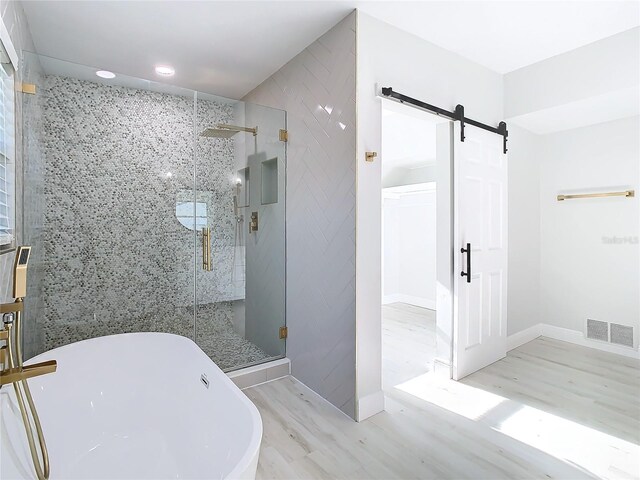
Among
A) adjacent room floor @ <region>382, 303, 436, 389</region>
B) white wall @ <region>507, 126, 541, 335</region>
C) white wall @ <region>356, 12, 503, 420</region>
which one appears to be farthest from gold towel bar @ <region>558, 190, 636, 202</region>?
white wall @ <region>356, 12, 503, 420</region>

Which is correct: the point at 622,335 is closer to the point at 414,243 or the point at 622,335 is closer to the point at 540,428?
the point at 540,428

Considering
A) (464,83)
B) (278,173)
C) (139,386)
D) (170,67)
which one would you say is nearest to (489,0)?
(464,83)

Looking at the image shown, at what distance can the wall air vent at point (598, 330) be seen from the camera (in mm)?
3525

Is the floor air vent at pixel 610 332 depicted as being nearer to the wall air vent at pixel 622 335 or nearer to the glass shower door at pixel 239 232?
the wall air vent at pixel 622 335

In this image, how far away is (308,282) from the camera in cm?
276

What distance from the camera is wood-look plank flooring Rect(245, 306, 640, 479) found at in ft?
6.01

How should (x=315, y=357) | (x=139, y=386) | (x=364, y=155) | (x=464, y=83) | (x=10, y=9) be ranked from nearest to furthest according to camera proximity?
(x=10, y=9), (x=139, y=386), (x=364, y=155), (x=315, y=357), (x=464, y=83)

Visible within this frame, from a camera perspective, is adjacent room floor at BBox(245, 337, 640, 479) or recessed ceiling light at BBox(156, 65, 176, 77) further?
recessed ceiling light at BBox(156, 65, 176, 77)

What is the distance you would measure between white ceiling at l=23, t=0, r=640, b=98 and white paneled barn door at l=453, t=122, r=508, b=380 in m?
0.70

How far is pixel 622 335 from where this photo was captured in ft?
11.2

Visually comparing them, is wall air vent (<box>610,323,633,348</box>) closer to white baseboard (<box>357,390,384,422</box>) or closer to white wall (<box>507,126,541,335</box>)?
white wall (<box>507,126,541,335</box>)

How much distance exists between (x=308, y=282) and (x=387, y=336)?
1802 mm

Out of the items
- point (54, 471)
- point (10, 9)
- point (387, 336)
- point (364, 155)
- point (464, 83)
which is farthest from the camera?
point (387, 336)

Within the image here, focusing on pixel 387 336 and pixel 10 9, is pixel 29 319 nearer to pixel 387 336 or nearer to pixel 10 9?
pixel 10 9
